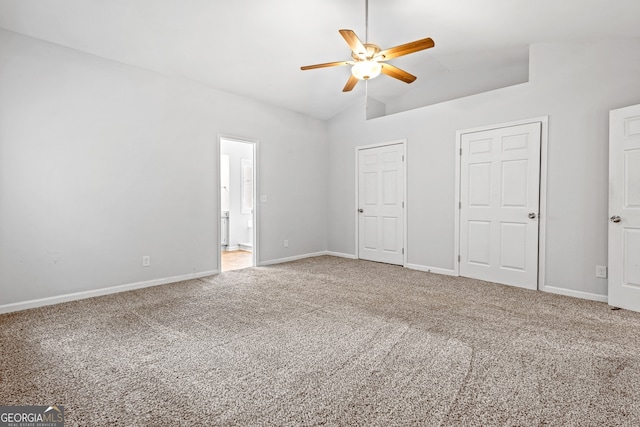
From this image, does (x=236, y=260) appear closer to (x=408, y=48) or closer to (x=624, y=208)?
(x=408, y=48)

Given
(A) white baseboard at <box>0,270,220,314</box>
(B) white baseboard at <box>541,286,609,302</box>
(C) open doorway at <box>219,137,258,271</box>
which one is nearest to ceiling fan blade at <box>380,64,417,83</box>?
(B) white baseboard at <box>541,286,609,302</box>

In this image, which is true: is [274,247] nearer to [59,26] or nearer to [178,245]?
[178,245]

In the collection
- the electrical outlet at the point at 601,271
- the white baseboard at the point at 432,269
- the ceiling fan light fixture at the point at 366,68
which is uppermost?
the ceiling fan light fixture at the point at 366,68

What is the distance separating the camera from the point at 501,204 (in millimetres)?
4250

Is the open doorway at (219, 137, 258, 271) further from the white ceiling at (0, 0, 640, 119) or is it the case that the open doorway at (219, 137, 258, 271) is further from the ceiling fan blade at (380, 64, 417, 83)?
the ceiling fan blade at (380, 64, 417, 83)

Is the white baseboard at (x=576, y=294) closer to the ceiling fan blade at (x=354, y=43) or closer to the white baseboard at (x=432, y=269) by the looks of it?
the white baseboard at (x=432, y=269)

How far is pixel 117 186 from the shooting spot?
12.5 ft

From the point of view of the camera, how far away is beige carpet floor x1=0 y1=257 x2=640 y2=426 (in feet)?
5.49

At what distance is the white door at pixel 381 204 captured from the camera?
536 centimetres

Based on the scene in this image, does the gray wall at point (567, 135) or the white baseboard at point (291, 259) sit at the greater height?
the gray wall at point (567, 135)

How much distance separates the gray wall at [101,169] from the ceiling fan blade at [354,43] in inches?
99.8

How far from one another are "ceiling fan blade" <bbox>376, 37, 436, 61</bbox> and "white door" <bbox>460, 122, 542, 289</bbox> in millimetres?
2127

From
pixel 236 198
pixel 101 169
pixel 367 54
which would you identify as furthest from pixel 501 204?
pixel 236 198

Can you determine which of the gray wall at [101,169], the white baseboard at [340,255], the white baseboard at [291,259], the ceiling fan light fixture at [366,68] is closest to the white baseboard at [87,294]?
the gray wall at [101,169]
